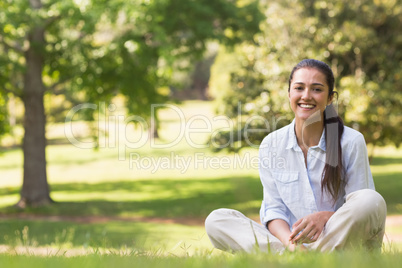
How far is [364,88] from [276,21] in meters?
3.19

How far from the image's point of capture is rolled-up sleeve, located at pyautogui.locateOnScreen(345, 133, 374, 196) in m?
4.00

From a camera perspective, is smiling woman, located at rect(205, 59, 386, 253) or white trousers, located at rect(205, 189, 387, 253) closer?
white trousers, located at rect(205, 189, 387, 253)

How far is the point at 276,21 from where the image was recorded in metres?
17.0

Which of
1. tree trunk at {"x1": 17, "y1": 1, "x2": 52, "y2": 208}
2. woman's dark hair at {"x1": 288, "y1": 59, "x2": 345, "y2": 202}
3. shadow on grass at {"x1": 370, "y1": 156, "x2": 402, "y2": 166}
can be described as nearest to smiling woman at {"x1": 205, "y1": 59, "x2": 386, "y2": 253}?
woman's dark hair at {"x1": 288, "y1": 59, "x2": 345, "y2": 202}

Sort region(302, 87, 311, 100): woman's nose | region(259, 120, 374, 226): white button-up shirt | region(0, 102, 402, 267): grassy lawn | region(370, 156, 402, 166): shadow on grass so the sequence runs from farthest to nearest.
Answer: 1. region(370, 156, 402, 166): shadow on grass
2. region(302, 87, 311, 100): woman's nose
3. region(259, 120, 374, 226): white button-up shirt
4. region(0, 102, 402, 267): grassy lawn

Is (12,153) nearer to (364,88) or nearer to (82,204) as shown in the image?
(82,204)

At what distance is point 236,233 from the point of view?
156 inches

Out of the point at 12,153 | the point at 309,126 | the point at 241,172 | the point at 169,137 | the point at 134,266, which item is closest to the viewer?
the point at 134,266

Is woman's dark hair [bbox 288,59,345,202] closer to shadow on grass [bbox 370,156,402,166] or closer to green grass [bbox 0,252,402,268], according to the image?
green grass [bbox 0,252,402,268]

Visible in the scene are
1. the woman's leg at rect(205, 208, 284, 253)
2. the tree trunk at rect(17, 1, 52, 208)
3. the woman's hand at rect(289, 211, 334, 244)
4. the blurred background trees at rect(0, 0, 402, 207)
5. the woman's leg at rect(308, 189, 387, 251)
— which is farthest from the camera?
→ the tree trunk at rect(17, 1, 52, 208)

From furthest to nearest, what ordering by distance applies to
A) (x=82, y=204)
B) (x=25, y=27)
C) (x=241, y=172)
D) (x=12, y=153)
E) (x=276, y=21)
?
1. (x=12, y=153)
2. (x=241, y=172)
3. (x=82, y=204)
4. (x=276, y=21)
5. (x=25, y=27)

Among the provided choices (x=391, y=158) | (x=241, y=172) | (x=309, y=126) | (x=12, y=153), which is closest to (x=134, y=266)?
(x=309, y=126)

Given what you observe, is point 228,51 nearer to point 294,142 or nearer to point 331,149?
point 294,142

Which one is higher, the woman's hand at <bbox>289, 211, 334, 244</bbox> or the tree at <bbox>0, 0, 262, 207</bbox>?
the tree at <bbox>0, 0, 262, 207</bbox>
